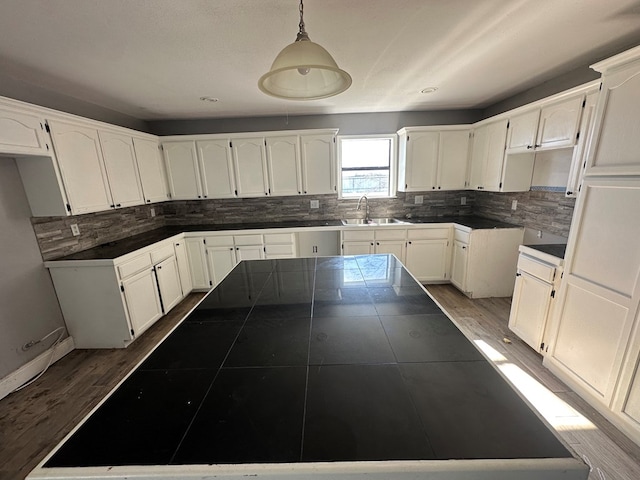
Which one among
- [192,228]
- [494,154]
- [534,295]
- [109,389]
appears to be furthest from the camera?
[192,228]

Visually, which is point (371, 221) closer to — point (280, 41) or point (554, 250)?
point (554, 250)

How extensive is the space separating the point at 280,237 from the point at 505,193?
117 inches

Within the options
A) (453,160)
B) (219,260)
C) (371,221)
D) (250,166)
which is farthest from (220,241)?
(453,160)

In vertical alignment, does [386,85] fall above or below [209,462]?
above

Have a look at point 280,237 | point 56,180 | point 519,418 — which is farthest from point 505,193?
point 56,180

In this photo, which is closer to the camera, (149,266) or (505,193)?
(149,266)

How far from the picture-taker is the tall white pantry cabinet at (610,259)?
4.80ft

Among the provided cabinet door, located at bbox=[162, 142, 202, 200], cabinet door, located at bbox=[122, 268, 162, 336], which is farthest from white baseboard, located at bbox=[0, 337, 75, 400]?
cabinet door, located at bbox=[162, 142, 202, 200]

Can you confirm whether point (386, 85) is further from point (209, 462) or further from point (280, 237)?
point (209, 462)

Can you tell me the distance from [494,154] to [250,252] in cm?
330

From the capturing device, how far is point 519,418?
67 centimetres

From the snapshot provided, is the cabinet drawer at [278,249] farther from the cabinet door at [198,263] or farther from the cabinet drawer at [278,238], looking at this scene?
the cabinet door at [198,263]

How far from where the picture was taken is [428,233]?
3.51m

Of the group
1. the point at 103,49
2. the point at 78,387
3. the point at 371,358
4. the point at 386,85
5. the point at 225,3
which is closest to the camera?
the point at 371,358
